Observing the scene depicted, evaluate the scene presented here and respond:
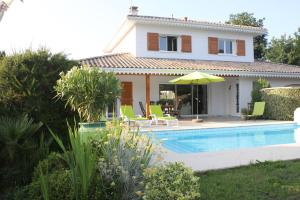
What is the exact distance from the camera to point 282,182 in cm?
817

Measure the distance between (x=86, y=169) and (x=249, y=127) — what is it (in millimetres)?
15257

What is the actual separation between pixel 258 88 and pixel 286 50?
86.4ft

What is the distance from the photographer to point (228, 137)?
17.7 meters

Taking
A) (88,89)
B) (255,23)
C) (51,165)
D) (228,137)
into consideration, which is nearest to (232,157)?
(88,89)

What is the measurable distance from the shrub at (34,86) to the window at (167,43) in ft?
59.4

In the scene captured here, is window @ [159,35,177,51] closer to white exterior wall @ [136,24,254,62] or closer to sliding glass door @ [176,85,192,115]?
white exterior wall @ [136,24,254,62]

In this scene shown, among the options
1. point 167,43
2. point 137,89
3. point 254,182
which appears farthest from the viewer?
point 167,43

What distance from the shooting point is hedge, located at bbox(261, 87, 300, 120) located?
23788 millimetres

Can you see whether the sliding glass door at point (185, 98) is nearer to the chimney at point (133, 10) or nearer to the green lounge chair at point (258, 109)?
the green lounge chair at point (258, 109)

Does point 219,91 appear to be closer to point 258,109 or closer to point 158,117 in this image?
point 258,109

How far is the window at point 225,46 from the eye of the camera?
30312mm

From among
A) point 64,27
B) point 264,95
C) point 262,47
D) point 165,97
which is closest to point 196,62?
point 165,97

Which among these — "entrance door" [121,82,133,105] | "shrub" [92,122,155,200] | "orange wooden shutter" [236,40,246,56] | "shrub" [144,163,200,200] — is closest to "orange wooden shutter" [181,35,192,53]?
"orange wooden shutter" [236,40,246,56]

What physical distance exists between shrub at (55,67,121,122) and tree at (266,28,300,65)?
43.6 metres
